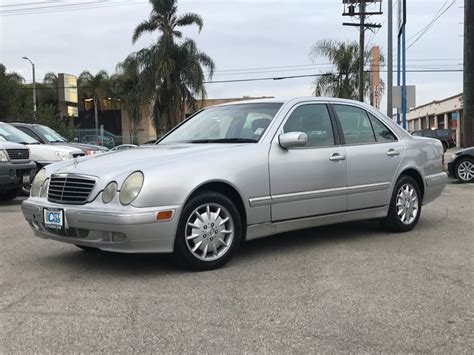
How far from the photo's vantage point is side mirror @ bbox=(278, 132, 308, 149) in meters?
5.09

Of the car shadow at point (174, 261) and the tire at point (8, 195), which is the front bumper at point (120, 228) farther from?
the tire at point (8, 195)

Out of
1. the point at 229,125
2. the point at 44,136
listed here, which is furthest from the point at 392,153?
the point at 44,136

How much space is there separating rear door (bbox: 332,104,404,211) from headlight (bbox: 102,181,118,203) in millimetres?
2541

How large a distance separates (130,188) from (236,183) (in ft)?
3.16

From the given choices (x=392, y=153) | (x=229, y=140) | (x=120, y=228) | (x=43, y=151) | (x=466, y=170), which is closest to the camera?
(x=120, y=228)

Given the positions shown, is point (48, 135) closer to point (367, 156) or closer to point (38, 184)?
point (38, 184)

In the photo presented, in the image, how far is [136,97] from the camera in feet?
110

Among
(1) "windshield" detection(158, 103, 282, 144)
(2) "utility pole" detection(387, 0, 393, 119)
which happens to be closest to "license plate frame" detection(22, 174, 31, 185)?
(1) "windshield" detection(158, 103, 282, 144)

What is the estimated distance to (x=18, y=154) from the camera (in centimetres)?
952

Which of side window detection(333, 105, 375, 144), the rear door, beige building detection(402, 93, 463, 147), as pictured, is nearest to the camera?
the rear door

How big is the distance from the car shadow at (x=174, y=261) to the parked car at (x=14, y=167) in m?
4.15

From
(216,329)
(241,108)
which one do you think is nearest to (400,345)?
(216,329)

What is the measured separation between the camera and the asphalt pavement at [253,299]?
322cm

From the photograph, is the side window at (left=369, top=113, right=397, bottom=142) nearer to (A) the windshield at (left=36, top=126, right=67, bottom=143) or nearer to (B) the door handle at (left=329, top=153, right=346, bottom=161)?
(B) the door handle at (left=329, top=153, right=346, bottom=161)
